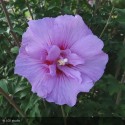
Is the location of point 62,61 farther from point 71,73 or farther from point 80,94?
point 80,94

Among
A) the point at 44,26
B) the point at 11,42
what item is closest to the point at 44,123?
the point at 11,42

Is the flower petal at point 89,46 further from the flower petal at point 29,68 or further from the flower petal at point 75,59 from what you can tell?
the flower petal at point 29,68

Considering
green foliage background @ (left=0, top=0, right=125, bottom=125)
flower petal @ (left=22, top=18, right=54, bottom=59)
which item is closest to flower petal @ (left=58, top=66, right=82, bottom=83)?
flower petal @ (left=22, top=18, right=54, bottom=59)

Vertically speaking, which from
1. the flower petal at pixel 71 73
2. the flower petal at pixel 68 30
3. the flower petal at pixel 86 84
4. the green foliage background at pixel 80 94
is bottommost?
the green foliage background at pixel 80 94

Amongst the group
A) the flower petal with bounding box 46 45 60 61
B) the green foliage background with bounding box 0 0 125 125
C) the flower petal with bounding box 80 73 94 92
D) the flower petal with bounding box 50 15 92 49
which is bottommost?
the green foliage background with bounding box 0 0 125 125

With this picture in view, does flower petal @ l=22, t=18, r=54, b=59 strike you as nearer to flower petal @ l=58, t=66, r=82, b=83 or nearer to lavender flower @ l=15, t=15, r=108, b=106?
lavender flower @ l=15, t=15, r=108, b=106

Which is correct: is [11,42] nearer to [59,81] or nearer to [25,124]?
[25,124]

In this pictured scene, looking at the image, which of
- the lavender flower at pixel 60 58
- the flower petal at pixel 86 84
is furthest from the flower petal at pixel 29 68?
the flower petal at pixel 86 84
